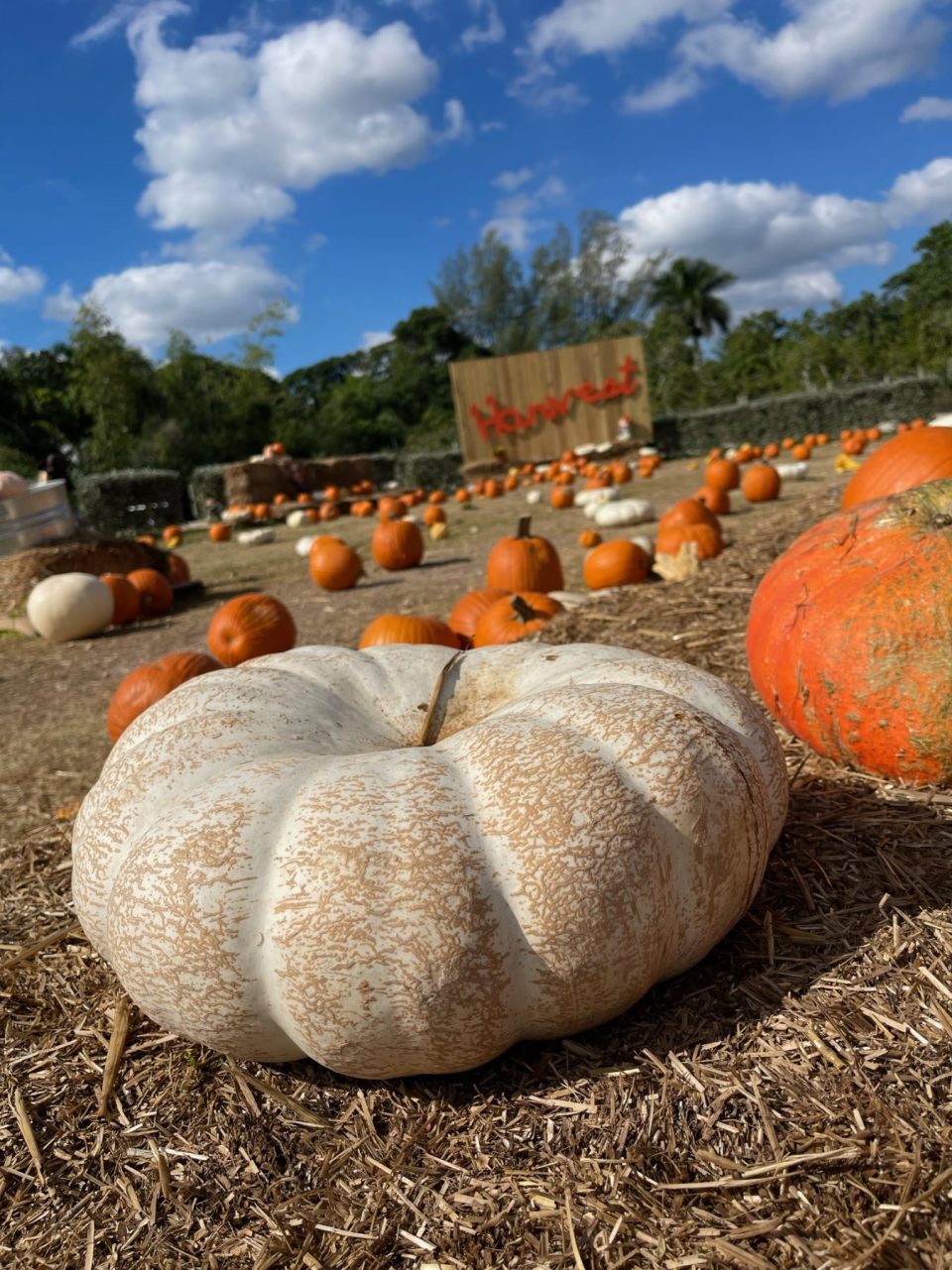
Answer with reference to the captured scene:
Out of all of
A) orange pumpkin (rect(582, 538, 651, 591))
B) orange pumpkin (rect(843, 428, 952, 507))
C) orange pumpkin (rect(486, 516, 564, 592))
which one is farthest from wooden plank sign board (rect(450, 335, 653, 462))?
orange pumpkin (rect(843, 428, 952, 507))

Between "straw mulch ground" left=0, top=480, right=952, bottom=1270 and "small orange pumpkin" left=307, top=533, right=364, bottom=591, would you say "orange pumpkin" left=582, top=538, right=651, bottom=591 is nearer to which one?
"small orange pumpkin" left=307, top=533, right=364, bottom=591

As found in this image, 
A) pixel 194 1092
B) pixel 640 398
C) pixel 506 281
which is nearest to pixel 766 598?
pixel 194 1092

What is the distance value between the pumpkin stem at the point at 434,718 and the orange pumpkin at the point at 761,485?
1079 centimetres

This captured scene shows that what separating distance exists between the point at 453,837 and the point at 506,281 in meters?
59.9

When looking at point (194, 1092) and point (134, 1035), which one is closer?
point (194, 1092)

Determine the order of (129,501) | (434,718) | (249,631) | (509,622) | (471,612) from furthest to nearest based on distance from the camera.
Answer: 1. (129,501)
2. (249,631)
3. (471,612)
4. (509,622)
5. (434,718)

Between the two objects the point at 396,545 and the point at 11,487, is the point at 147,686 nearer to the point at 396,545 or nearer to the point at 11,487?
the point at 396,545

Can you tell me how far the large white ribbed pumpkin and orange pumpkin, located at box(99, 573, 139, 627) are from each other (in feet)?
25.8

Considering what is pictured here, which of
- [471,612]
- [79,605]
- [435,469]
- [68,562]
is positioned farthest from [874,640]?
[435,469]

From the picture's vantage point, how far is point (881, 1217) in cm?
141

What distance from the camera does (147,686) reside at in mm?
4914

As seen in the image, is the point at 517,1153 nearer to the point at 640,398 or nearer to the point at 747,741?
the point at 747,741

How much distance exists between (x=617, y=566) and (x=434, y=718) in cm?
460

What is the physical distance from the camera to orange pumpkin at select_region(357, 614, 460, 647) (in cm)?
513
